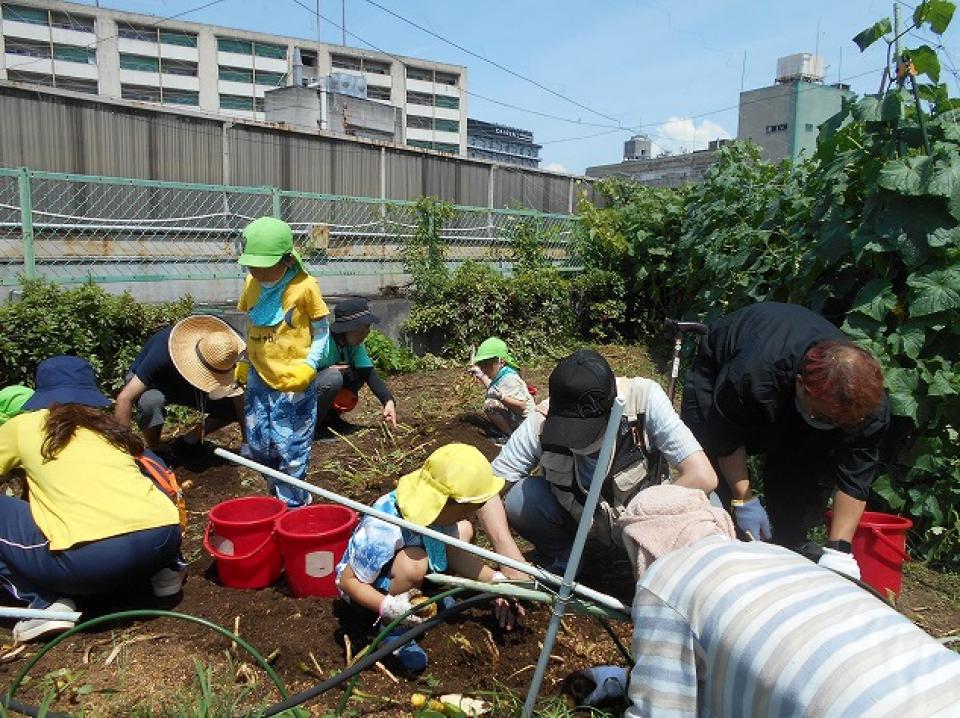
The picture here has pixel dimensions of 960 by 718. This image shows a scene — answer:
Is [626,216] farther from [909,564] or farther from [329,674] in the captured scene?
[329,674]

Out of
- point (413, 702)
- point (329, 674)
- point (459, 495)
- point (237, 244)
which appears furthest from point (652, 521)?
point (237, 244)

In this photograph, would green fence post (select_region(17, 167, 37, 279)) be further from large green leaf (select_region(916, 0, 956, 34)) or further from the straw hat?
large green leaf (select_region(916, 0, 956, 34))

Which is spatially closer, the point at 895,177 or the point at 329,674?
the point at 329,674

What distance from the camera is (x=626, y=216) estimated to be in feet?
32.2

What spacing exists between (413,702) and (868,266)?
3.31 m

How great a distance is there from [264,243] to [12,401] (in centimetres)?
133

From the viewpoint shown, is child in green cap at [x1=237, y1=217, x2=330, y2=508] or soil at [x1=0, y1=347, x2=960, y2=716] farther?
child in green cap at [x1=237, y1=217, x2=330, y2=508]

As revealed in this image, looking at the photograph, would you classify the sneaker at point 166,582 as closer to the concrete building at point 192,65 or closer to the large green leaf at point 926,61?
the large green leaf at point 926,61

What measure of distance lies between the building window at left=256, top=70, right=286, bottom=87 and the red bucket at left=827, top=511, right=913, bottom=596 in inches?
2427

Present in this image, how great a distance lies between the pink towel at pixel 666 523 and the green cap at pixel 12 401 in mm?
2753

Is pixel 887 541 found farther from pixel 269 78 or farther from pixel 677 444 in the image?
pixel 269 78

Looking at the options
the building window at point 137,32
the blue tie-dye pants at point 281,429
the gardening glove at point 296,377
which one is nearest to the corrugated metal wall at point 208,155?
the blue tie-dye pants at point 281,429

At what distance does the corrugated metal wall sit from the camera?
27.1ft

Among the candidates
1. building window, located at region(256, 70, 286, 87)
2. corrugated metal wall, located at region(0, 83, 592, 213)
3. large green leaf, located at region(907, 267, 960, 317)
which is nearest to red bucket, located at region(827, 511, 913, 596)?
large green leaf, located at region(907, 267, 960, 317)
